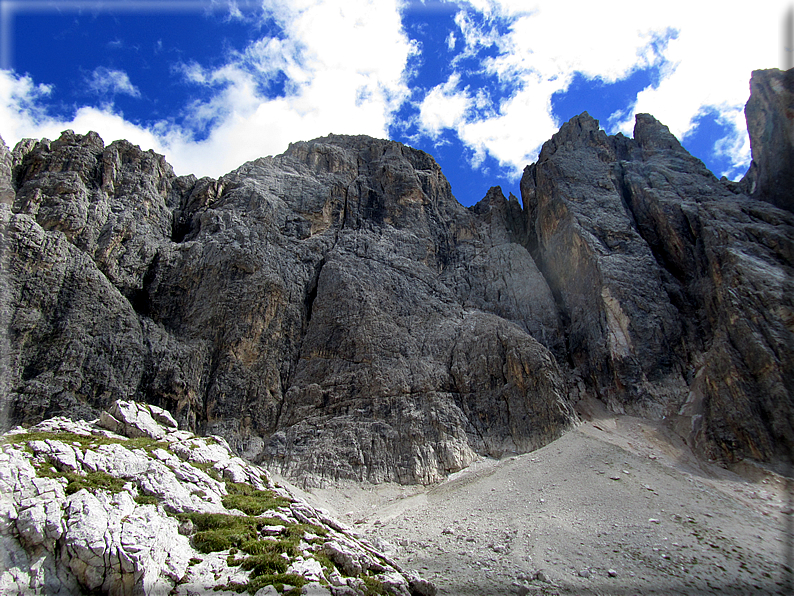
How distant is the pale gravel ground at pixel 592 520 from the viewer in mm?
25188

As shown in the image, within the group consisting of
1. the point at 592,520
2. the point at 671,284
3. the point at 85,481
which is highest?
the point at 671,284

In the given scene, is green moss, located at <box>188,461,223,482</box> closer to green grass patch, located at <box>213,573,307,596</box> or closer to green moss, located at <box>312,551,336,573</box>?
green moss, located at <box>312,551,336,573</box>

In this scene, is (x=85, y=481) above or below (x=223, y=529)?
above

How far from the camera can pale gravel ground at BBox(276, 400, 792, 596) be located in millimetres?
25188

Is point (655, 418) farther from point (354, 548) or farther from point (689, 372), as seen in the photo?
point (354, 548)

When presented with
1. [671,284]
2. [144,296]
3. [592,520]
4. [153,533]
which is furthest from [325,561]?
[671,284]

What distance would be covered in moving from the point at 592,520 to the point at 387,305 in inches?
1276

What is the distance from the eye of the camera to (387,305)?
57.4 metres

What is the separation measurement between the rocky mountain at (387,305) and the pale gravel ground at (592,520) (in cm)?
321

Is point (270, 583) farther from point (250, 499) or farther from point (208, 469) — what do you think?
point (208, 469)

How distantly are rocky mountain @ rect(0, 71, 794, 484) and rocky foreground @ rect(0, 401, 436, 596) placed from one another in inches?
740

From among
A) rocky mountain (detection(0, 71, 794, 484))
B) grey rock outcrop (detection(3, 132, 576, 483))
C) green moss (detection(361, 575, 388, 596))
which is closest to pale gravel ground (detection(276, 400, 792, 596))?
rocky mountain (detection(0, 71, 794, 484))

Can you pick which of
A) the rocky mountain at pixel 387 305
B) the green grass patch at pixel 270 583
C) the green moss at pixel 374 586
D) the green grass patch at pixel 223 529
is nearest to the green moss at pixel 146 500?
the green grass patch at pixel 223 529

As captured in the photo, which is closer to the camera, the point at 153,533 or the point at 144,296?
the point at 153,533
